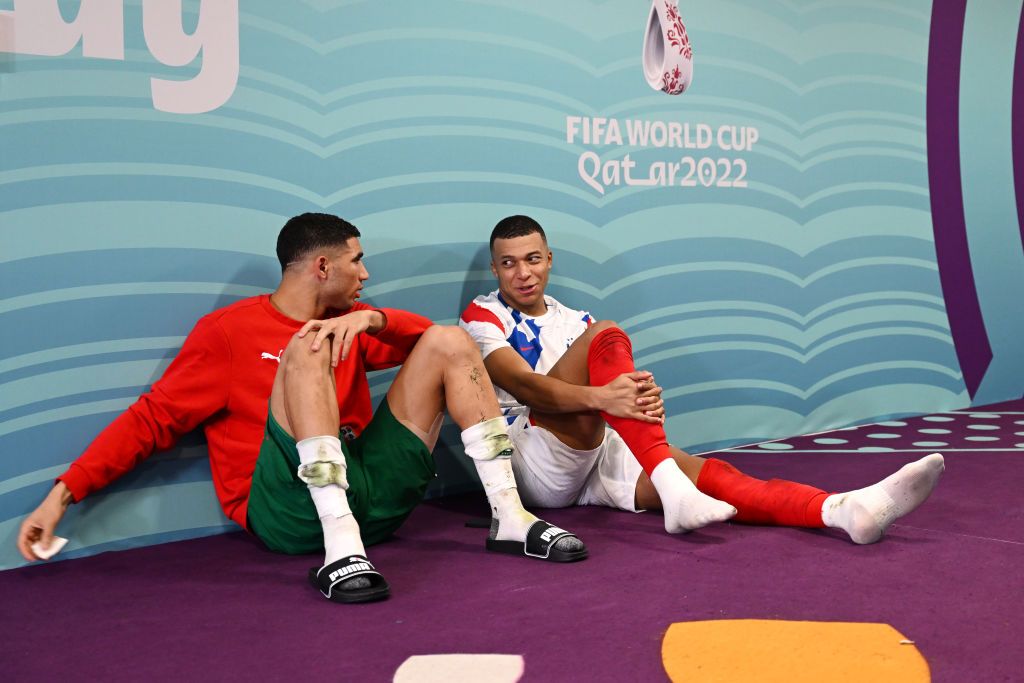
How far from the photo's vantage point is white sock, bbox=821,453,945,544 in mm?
2160

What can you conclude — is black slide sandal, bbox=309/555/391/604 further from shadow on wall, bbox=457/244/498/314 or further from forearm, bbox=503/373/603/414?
shadow on wall, bbox=457/244/498/314

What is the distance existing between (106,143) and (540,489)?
1.35m

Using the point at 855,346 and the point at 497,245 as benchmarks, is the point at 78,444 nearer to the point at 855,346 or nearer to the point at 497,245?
the point at 497,245

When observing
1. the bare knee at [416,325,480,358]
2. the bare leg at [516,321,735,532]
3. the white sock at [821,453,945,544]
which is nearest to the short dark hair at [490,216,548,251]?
the bare leg at [516,321,735,532]

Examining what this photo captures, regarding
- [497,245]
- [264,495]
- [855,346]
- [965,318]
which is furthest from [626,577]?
[965,318]

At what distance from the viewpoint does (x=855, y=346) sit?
4.04 m

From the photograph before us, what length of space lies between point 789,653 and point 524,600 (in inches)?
20.5

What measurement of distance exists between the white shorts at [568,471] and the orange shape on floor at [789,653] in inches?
33.3

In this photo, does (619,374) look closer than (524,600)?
No

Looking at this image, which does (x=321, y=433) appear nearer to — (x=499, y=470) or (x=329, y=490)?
(x=329, y=490)

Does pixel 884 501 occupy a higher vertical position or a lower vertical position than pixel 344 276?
lower

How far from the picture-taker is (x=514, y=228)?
2852 mm

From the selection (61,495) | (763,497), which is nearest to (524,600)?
(763,497)

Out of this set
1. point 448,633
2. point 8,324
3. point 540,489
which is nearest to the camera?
point 448,633
